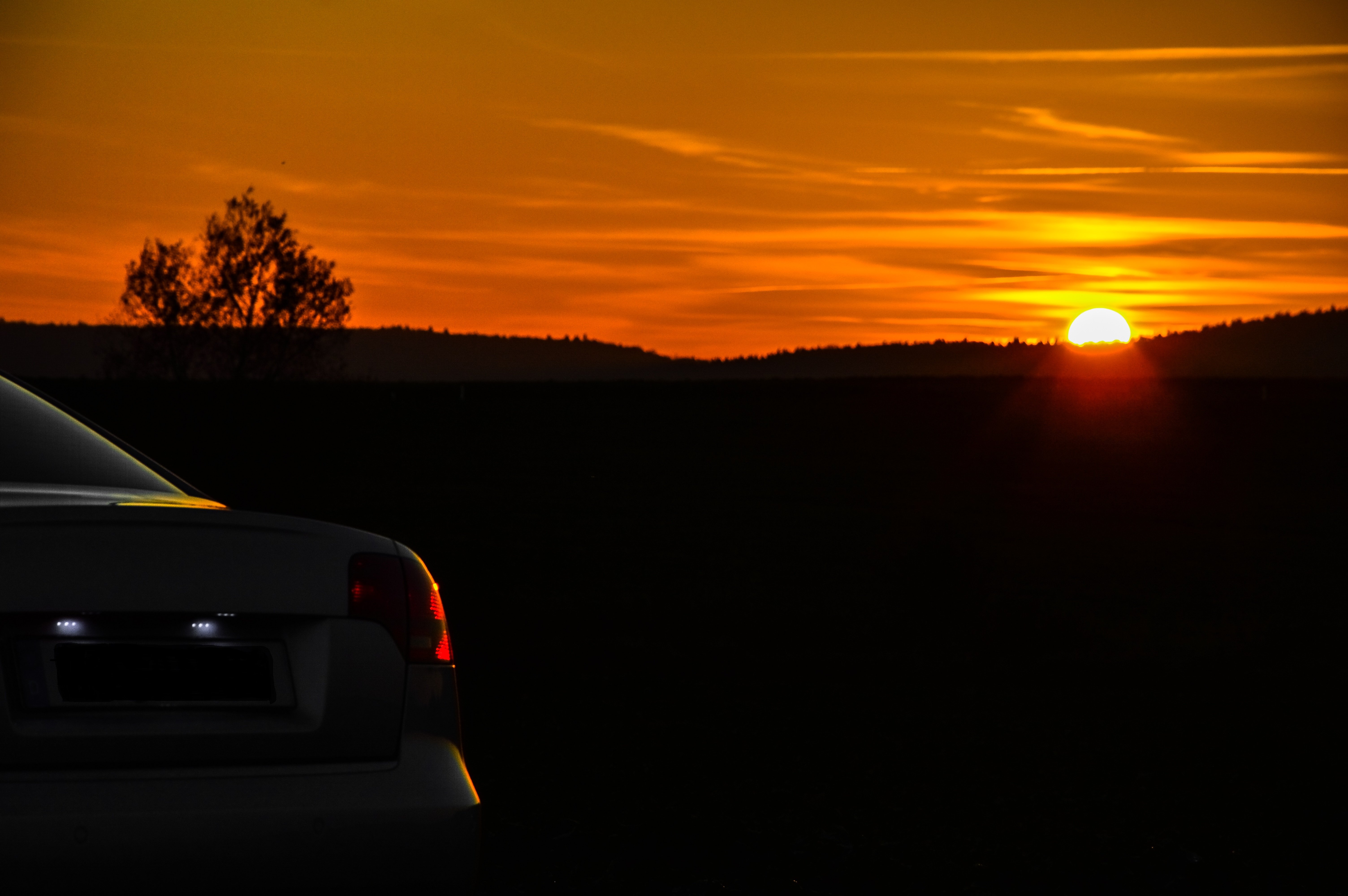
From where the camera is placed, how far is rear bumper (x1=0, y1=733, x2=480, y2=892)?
2865 mm

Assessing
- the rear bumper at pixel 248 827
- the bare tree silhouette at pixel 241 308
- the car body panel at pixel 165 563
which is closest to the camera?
the rear bumper at pixel 248 827

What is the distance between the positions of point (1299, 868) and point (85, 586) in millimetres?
4330

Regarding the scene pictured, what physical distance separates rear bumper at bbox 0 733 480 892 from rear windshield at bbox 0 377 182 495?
4.16 feet

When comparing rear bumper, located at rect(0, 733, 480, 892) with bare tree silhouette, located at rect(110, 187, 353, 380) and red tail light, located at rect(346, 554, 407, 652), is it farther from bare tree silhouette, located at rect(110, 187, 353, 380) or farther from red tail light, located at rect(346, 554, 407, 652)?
bare tree silhouette, located at rect(110, 187, 353, 380)

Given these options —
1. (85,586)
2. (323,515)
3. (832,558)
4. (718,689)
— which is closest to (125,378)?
(323,515)

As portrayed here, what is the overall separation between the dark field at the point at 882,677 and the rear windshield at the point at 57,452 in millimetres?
1807

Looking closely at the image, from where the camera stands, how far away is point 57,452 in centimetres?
419

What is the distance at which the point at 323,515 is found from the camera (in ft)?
67.3

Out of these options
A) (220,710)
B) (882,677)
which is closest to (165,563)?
(220,710)

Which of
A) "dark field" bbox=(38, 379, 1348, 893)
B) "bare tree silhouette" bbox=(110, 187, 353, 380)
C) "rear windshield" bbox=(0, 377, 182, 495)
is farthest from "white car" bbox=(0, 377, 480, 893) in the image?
"bare tree silhouette" bbox=(110, 187, 353, 380)

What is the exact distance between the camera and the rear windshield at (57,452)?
4.04 m

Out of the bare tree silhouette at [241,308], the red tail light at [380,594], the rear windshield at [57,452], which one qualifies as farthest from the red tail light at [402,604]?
the bare tree silhouette at [241,308]

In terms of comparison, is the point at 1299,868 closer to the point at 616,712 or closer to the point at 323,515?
the point at 616,712

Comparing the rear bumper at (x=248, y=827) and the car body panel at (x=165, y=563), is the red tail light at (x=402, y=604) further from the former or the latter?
the rear bumper at (x=248, y=827)
